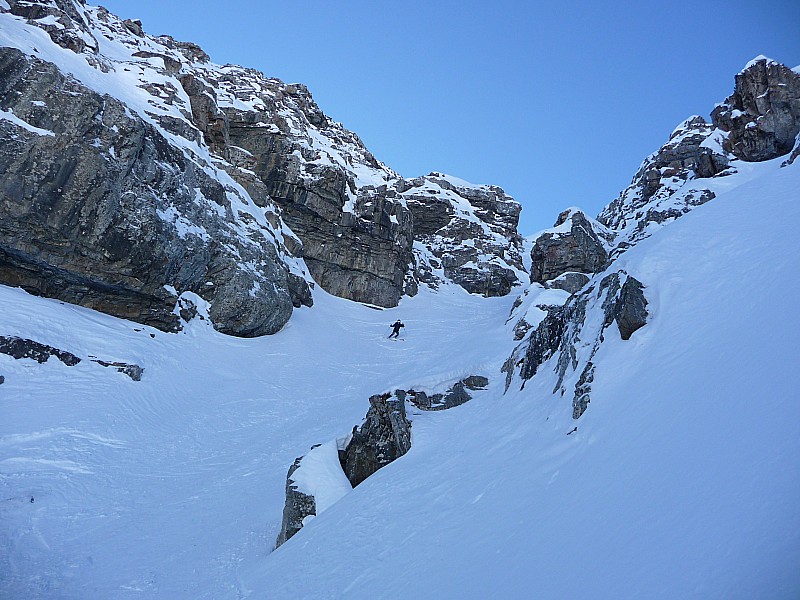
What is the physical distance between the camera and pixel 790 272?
664cm

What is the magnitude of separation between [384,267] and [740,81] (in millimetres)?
40891

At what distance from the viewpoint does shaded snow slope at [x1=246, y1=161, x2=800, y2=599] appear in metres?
3.53

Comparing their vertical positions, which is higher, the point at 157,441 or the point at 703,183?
the point at 703,183

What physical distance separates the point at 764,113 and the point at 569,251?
2276 cm

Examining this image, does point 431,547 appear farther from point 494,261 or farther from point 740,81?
point 494,261

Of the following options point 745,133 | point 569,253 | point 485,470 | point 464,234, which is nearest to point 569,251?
point 569,253

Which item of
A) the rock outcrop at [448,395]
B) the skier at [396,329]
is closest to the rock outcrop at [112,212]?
the skier at [396,329]

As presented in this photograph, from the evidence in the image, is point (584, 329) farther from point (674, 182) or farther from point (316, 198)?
point (674, 182)

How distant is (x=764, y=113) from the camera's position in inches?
1735

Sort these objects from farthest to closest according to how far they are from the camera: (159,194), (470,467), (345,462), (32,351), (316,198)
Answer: (316,198)
(159,194)
(32,351)
(345,462)
(470,467)

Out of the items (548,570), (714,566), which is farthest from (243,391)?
(714,566)

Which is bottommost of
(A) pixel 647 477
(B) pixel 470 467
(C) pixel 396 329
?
(B) pixel 470 467

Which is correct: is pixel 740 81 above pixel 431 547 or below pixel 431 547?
above

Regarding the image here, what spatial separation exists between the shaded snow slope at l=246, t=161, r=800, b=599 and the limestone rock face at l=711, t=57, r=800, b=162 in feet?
136
